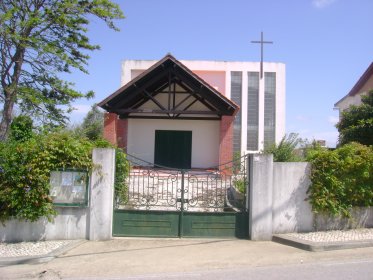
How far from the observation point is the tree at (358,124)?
44.5 feet

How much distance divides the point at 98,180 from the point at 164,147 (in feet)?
35.0

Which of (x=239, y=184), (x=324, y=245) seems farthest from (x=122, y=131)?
(x=324, y=245)

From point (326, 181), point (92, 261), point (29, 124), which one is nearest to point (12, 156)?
point (29, 124)

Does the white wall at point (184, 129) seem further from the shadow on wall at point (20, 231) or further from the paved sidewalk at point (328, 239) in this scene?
the shadow on wall at point (20, 231)

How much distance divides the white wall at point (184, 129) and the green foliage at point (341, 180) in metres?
10.1

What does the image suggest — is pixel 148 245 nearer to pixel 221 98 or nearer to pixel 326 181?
pixel 326 181

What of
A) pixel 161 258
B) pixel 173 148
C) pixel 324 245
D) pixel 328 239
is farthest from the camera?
pixel 173 148

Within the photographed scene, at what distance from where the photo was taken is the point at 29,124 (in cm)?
1116

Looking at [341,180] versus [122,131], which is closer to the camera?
[341,180]

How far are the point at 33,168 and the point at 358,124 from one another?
419 inches

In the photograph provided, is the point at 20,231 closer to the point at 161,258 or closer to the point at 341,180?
the point at 161,258

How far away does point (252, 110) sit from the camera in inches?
1467

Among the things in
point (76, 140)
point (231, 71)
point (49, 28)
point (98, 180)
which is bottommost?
point (98, 180)

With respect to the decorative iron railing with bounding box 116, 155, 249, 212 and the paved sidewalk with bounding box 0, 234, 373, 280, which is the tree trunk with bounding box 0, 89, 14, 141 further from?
the paved sidewalk with bounding box 0, 234, 373, 280
